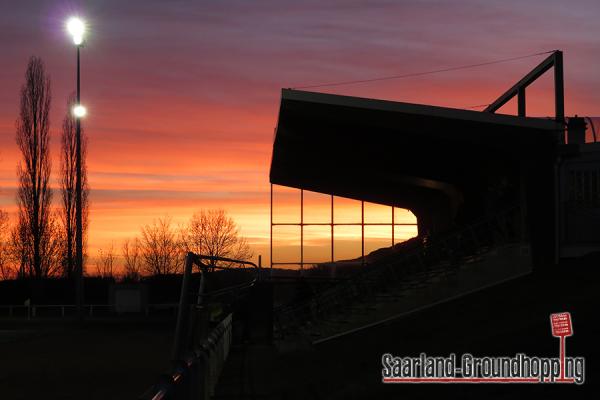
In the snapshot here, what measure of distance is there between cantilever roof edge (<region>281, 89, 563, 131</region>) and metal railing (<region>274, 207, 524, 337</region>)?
3.75 meters

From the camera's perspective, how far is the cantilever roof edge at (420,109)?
28812 millimetres

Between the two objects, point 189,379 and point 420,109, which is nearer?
point 189,379

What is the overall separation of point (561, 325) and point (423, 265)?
16021mm

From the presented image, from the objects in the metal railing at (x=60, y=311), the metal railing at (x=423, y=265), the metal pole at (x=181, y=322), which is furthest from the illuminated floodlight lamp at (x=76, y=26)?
the metal pole at (x=181, y=322)

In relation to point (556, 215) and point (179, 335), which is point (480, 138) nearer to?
point (556, 215)

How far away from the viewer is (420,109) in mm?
29516

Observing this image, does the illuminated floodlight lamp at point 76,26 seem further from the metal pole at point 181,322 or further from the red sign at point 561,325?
the metal pole at point 181,322

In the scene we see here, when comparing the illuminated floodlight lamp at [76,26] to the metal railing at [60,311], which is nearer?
the illuminated floodlight lamp at [76,26]

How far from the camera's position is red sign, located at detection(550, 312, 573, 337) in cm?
1686

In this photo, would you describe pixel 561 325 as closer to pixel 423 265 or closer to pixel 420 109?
pixel 420 109

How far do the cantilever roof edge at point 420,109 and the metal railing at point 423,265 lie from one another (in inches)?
148

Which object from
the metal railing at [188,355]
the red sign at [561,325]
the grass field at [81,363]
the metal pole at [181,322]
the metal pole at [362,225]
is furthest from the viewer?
the metal pole at [362,225]

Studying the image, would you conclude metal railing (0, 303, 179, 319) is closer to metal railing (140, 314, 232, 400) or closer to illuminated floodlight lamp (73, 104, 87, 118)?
illuminated floodlight lamp (73, 104, 87, 118)

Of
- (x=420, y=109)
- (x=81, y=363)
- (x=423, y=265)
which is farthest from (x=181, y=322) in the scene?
(x=423, y=265)
